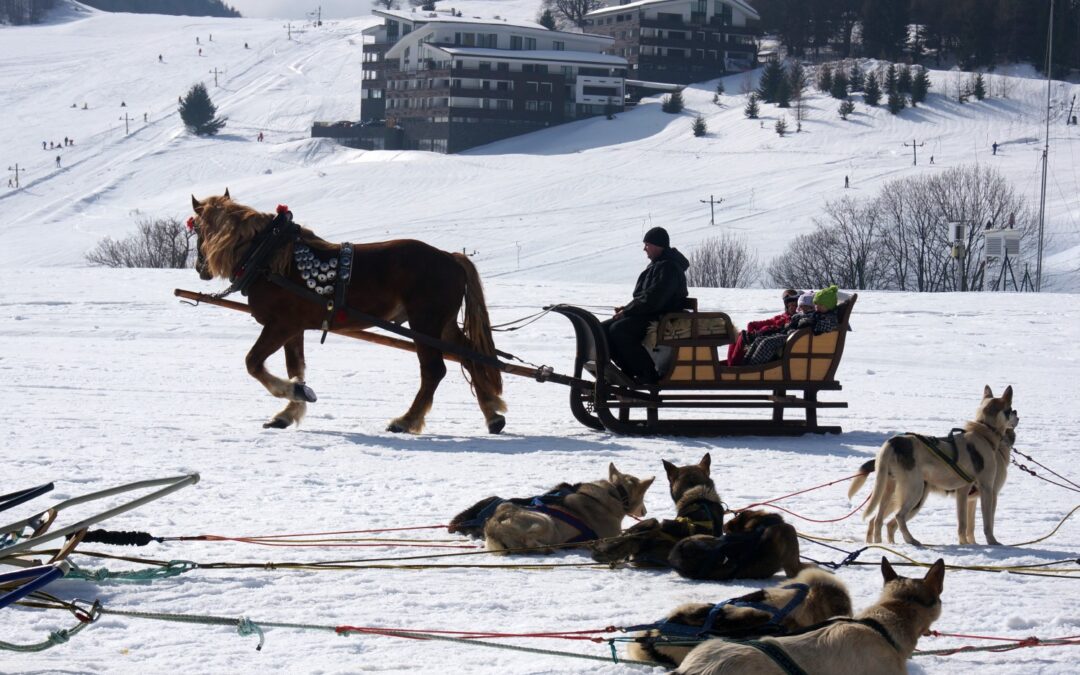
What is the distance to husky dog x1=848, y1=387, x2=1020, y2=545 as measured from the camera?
21.0 feet

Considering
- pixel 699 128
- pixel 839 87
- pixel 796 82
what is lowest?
pixel 699 128

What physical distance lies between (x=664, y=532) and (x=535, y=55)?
81.2 meters

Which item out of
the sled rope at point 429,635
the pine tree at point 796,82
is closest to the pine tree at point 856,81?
the pine tree at point 796,82

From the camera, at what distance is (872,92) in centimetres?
7794

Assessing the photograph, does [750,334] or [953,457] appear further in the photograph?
[750,334]

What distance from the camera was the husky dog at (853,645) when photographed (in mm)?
3432

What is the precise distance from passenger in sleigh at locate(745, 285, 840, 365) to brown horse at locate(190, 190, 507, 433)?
2.11 metres

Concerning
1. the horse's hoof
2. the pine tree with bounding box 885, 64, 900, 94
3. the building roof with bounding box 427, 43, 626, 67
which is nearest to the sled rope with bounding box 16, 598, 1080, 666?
the horse's hoof

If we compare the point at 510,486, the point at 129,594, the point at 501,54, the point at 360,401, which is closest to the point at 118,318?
the point at 360,401

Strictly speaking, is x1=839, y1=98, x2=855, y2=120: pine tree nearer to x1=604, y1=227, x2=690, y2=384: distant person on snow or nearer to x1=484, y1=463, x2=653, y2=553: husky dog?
x1=604, y1=227, x2=690, y2=384: distant person on snow

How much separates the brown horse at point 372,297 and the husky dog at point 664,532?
4.57 m

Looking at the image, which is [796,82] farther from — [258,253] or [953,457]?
[953,457]

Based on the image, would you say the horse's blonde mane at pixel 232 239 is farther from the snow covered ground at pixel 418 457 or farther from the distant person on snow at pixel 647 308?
the distant person on snow at pixel 647 308

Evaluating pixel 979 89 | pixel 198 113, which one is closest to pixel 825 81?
pixel 979 89
